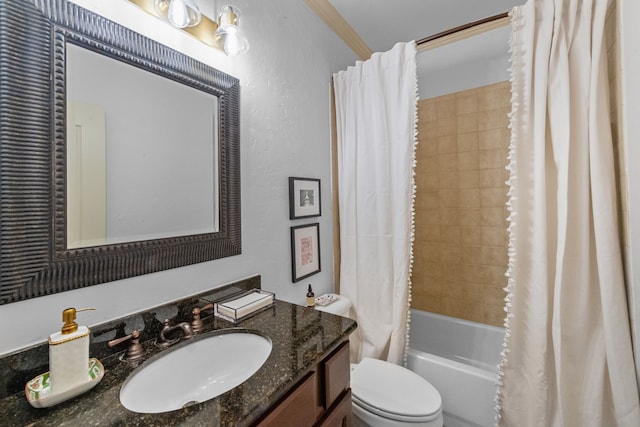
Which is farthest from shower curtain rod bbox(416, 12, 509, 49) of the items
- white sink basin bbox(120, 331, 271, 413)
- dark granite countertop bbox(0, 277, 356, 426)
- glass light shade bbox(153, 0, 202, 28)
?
A: white sink basin bbox(120, 331, 271, 413)

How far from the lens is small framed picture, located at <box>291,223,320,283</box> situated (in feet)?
5.11

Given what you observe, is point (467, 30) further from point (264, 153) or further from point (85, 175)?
point (85, 175)

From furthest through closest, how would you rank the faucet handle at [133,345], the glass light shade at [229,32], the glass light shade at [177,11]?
the glass light shade at [229,32] → the glass light shade at [177,11] → the faucet handle at [133,345]

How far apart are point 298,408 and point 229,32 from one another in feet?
4.52

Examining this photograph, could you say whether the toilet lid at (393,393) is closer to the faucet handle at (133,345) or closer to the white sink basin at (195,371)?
the white sink basin at (195,371)

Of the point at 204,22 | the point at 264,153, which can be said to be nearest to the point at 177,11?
the point at 204,22

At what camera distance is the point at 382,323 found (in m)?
1.75

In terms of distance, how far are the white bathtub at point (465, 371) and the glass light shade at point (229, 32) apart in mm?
1897

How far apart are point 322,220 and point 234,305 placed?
0.92 metres

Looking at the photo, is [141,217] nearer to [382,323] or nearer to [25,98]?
[25,98]

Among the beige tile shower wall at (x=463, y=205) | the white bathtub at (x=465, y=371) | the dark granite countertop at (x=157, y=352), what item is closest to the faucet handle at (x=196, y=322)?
the dark granite countertop at (x=157, y=352)

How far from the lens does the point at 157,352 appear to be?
0.84 metres

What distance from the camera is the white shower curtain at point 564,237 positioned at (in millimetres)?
1124

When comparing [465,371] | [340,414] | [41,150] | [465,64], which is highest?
[465,64]
